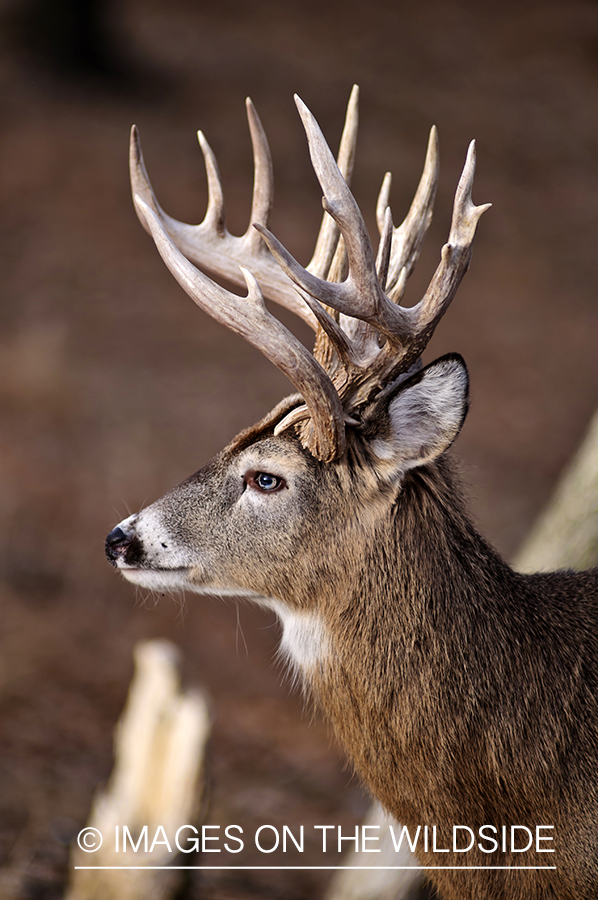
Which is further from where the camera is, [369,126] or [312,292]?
[369,126]

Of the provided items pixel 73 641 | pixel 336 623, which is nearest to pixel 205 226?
pixel 336 623

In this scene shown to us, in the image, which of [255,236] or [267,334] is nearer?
[267,334]

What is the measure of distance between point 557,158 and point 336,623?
1513 cm

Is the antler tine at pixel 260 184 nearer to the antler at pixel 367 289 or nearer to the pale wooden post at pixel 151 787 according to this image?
the antler at pixel 367 289

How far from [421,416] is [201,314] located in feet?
30.1

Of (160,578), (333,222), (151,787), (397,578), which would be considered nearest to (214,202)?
(333,222)

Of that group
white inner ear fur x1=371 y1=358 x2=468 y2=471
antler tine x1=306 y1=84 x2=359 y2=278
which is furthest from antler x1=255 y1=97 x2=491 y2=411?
antler tine x1=306 y1=84 x2=359 y2=278

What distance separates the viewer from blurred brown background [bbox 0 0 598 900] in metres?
7.02

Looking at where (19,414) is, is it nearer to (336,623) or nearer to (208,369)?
(208,369)

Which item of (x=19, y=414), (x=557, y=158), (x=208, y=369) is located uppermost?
(x=557, y=158)

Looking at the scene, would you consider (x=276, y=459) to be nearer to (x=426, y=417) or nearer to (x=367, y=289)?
(x=426, y=417)

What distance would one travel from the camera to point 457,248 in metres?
3.12

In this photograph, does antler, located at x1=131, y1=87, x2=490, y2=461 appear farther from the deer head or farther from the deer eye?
the deer eye

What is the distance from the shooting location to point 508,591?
3445mm
